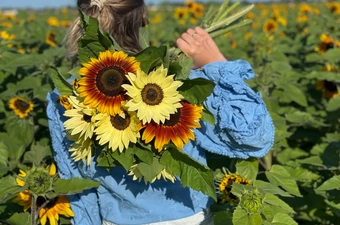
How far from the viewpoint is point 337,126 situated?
2791 mm

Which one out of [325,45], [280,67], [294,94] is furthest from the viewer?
[325,45]

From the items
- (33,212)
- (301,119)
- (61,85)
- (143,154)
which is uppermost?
(61,85)

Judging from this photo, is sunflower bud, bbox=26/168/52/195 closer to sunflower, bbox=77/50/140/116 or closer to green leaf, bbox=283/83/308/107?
sunflower, bbox=77/50/140/116

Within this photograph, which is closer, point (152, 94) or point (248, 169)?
point (152, 94)

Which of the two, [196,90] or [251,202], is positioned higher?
[196,90]

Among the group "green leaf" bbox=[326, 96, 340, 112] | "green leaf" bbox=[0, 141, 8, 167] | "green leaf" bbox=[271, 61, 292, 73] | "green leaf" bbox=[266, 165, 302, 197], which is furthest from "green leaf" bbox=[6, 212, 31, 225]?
"green leaf" bbox=[271, 61, 292, 73]

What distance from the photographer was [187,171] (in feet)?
4.32

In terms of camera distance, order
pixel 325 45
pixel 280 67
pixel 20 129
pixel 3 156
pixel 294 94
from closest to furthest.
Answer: pixel 3 156 → pixel 20 129 → pixel 294 94 → pixel 280 67 → pixel 325 45

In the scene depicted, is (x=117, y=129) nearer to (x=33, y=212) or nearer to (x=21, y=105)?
(x=33, y=212)

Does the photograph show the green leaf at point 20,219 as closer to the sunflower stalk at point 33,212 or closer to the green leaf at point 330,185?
the sunflower stalk at point 33,212

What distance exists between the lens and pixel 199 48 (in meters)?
1.57

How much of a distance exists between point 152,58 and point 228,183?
485mm

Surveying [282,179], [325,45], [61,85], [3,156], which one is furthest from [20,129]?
[325,45]

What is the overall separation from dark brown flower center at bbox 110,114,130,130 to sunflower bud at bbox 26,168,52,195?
0.38m
